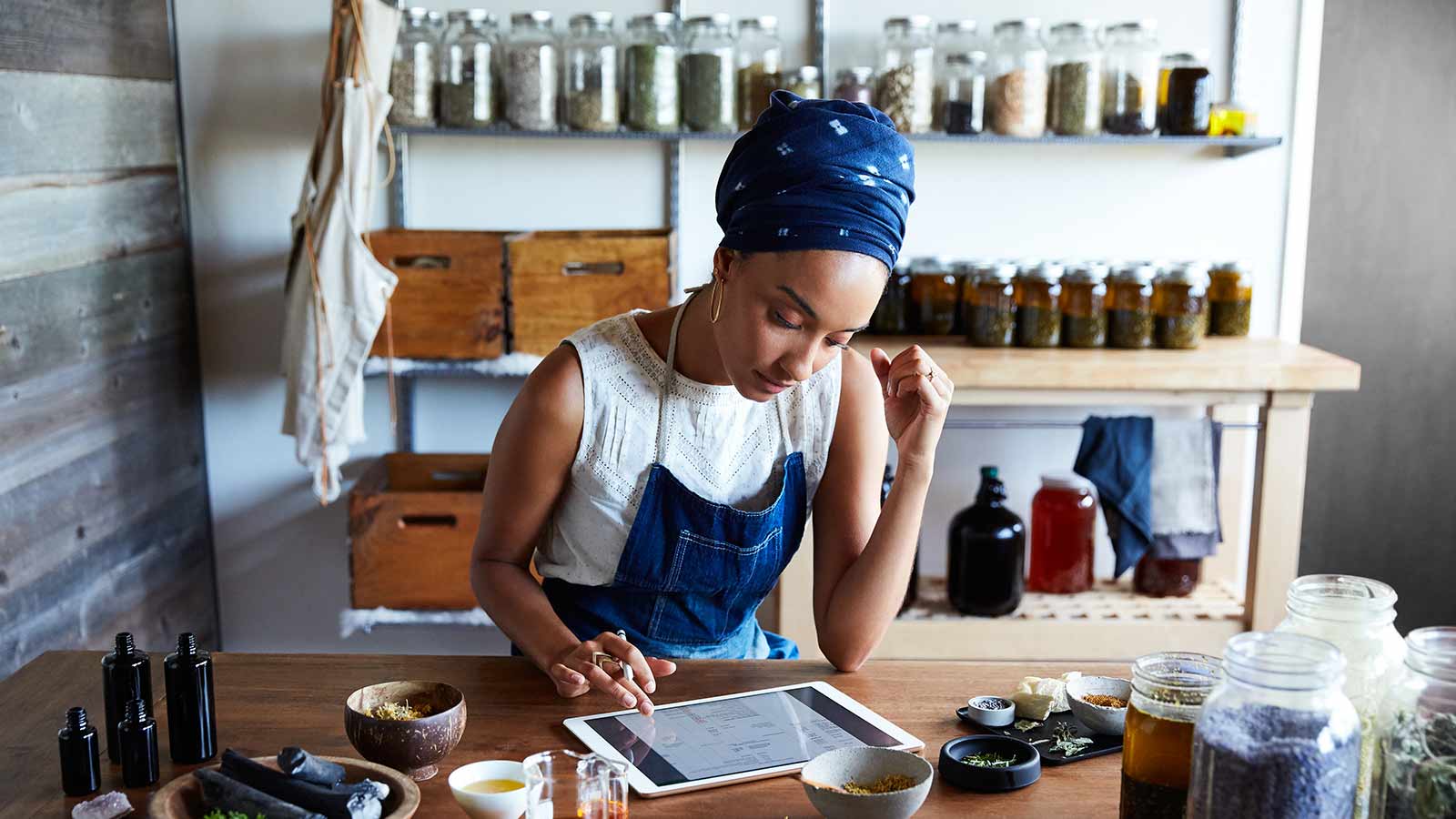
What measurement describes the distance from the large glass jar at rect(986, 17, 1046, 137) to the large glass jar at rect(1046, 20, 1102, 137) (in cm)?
4

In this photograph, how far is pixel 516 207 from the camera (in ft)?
10.5

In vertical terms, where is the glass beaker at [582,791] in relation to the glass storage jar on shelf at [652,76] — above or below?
below

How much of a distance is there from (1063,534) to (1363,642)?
207 cm

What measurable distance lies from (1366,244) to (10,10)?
9.96 feet

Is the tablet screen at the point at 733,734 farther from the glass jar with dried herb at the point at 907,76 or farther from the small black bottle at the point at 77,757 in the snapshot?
the glass jar with dried herb at the point at 907,76

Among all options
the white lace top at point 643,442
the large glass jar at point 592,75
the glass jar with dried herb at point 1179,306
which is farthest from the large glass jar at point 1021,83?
the white lace top at point 643,442

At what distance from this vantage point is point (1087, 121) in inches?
115

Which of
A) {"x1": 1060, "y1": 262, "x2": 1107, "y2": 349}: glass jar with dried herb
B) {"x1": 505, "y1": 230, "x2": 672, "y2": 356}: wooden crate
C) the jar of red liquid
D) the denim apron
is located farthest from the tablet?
the jar of red liquid

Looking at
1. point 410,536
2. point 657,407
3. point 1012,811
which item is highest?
point 657,407

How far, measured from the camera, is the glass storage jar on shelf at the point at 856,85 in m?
2.91

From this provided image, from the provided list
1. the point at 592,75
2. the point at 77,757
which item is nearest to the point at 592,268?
the point at 592,75

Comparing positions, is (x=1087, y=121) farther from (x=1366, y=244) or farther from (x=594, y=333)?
(x=594, y=333)

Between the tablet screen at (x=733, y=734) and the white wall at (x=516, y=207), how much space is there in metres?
1.92

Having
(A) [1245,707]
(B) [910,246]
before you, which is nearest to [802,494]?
(A) [1245,707]
